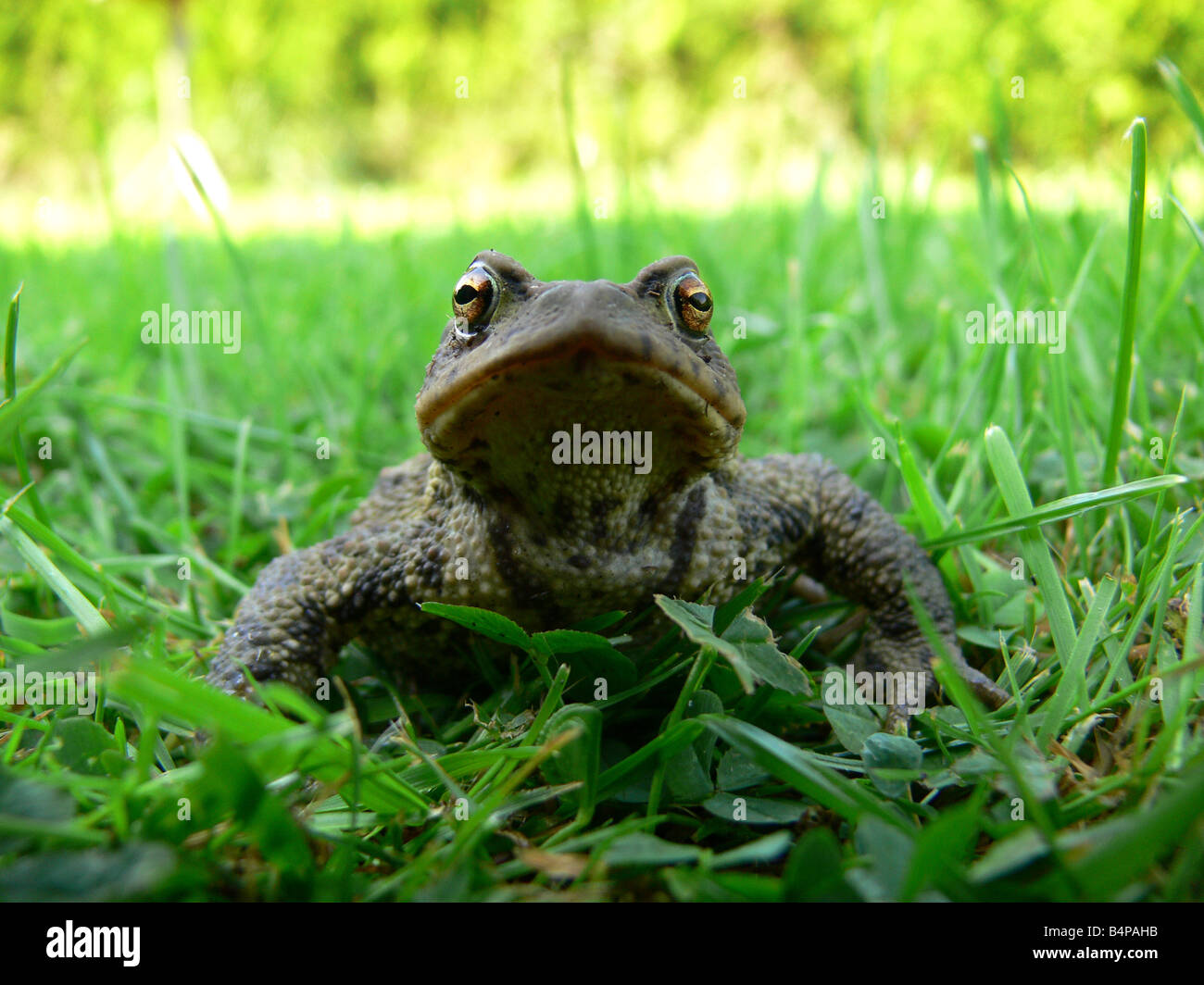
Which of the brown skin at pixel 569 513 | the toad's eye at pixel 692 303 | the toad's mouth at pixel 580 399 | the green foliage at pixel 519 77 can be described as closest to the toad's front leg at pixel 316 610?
the brown skin at pixel 569 513

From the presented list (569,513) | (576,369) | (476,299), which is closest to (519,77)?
(476,299)

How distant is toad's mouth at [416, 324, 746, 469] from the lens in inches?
51.6

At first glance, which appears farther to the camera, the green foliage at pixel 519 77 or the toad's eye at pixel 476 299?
the green foliage at pixel 519 77

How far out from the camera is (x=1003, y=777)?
4.05 feet

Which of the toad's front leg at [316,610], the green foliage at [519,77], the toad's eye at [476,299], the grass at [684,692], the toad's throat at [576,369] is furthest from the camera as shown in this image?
the green foliage at [519,77]

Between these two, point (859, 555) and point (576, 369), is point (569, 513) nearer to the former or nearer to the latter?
point (576, 369)

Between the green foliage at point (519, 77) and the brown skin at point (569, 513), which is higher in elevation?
the green foliage at point (519, 77)

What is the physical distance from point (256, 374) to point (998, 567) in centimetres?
301

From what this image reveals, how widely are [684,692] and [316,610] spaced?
86 cm

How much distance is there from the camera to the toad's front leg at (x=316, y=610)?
1.73 metres

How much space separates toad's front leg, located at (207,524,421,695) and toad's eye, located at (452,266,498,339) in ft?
1.60

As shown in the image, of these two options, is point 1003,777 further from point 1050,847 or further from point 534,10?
point 534,10

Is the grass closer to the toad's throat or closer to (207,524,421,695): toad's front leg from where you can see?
(207,524,421,695): toad's front leg

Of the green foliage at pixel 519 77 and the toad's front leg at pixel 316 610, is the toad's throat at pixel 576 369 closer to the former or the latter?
the toad's front leg at pixel 316 610
